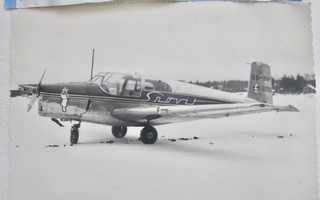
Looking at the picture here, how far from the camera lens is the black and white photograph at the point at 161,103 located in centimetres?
65

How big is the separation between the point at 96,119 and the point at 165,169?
16 centimetres

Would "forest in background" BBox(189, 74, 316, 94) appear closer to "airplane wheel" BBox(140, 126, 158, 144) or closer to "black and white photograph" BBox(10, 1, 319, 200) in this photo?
"black and white photograph" BBox(10, 1, 319, 200)

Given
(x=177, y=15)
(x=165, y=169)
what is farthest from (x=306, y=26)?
(x=165, y=169)

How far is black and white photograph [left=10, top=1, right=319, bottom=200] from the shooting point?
649 mm

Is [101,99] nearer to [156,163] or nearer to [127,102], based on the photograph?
[127,102]

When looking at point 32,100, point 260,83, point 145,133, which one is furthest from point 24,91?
point 260,83

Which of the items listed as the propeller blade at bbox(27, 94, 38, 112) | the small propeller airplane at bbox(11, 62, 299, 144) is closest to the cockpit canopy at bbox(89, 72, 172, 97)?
the small propeller airplane at bbox(11, 62, 299, 144)

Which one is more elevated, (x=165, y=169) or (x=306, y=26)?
(x=306, y=26)

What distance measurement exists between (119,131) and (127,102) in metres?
0.06

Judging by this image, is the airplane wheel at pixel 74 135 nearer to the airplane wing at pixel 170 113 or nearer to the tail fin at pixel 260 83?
the airplane wing at pixel 170 113

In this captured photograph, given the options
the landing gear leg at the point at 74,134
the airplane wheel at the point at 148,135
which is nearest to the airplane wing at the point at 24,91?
the landing gear leg at the point at 74,134

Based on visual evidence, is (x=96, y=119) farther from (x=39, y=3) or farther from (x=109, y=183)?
(x=39, y=3)

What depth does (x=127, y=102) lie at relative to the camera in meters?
0.65

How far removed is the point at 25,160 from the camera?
0.66 meters
